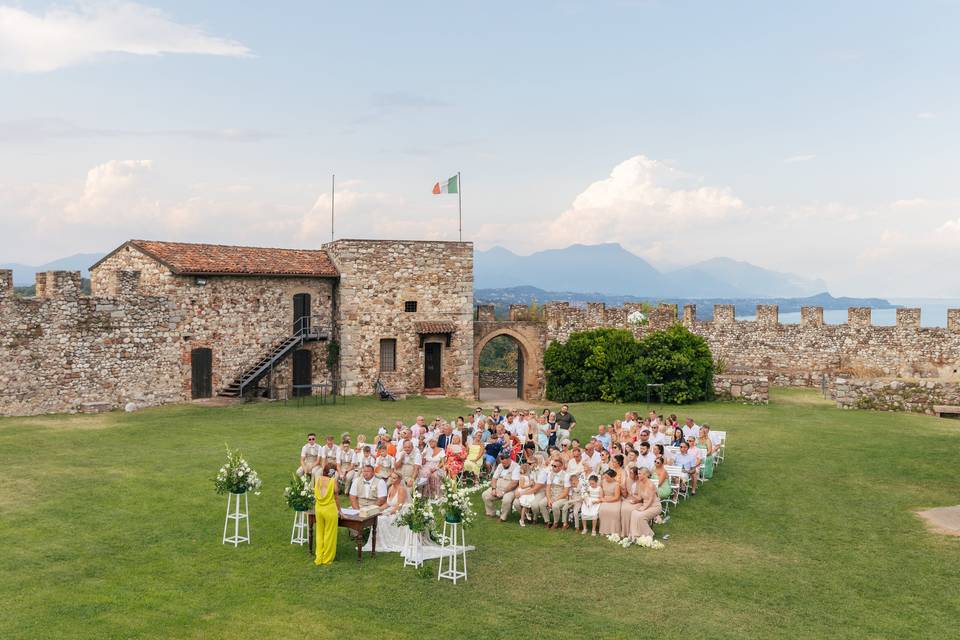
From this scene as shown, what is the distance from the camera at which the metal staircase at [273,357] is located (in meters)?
27.0

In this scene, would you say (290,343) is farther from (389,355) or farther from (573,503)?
(573,503)

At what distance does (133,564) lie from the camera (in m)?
10.9

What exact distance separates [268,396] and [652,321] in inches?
648

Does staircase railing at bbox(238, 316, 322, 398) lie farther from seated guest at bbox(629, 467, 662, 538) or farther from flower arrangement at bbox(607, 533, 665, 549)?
flower arrangement at bbox(607, 533, 665, 549)

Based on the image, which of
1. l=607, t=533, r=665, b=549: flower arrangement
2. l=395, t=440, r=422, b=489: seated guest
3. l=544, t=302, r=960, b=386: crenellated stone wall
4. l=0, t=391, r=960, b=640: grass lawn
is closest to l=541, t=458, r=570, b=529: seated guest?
l=0, t=391, r=960, b=640: grass lawn

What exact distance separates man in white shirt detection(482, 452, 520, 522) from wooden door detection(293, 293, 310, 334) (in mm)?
16566

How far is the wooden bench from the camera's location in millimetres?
24703

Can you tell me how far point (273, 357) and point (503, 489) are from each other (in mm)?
15794

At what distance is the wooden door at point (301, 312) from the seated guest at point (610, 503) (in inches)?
719

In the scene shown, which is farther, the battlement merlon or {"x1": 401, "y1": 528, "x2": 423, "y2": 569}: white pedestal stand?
the battlement merlon

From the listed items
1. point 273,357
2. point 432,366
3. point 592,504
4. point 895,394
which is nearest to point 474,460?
point 592,504

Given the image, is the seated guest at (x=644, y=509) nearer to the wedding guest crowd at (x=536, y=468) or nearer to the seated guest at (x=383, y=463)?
the wedding guest crowd at (x=536, y=468)

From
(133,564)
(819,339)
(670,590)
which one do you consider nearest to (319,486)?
(133,564)

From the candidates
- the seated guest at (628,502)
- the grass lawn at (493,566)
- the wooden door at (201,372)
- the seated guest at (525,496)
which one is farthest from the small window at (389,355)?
the seated guest at (628,502)
